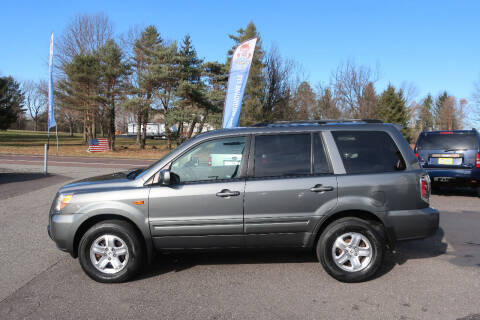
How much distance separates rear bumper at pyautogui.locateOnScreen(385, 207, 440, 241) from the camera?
158 inches

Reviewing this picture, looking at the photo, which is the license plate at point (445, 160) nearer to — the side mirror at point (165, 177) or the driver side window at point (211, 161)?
the driver side window at point (211, 161)

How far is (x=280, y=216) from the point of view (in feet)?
13.1

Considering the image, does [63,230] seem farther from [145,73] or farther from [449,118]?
[449,118]

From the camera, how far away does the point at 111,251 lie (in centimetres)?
402

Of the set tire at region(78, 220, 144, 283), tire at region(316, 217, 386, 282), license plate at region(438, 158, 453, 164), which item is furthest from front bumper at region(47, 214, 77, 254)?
license plate at region(438, 158, 453, 164)

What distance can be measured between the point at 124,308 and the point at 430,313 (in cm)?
286

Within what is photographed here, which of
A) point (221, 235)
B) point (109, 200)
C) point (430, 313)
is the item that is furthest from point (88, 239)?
point (430, 313)

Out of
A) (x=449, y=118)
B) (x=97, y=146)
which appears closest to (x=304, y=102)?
(x=97, y=146)

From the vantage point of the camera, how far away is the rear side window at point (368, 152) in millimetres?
4125

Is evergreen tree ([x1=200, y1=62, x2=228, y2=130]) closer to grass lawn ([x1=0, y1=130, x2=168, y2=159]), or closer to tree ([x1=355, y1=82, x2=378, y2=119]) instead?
grass lawn ([x1=0, y1=130, x2=168, y2=159])

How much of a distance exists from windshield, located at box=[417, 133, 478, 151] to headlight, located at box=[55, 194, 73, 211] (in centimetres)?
847

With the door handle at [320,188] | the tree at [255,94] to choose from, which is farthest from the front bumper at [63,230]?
the tree at [255,94]

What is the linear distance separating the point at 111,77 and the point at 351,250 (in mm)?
30395

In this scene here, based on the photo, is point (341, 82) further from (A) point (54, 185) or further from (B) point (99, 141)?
(A) point (54, 185)
